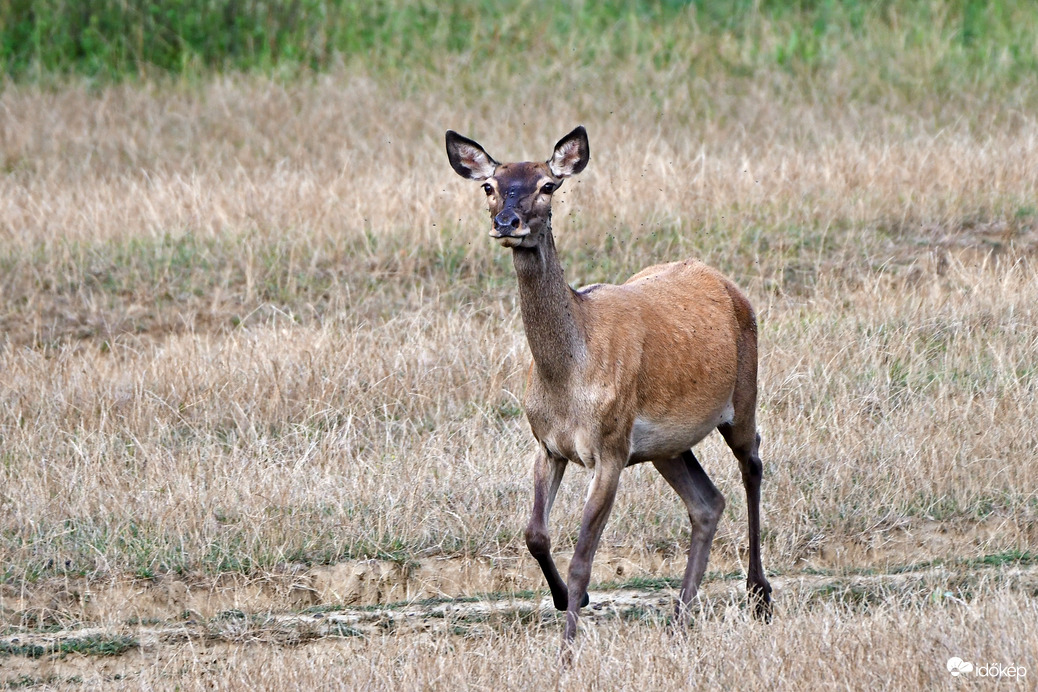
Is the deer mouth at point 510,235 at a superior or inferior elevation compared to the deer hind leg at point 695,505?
superior

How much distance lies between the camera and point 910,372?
8.95 metres

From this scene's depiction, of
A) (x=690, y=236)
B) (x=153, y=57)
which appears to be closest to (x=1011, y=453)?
(x=690, y=236)

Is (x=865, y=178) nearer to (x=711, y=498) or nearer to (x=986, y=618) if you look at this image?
(x=711, y=498)

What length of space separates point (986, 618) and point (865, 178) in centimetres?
745

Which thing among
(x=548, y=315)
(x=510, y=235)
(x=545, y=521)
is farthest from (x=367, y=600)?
(x=510, y=235)

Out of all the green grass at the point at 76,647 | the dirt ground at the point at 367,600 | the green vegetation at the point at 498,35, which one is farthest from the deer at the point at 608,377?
the green vegetation at the point at 498,35

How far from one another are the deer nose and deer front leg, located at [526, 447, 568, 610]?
42.6 inches

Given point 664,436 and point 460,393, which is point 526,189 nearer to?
point 664,436

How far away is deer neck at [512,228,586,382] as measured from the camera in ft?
19.4

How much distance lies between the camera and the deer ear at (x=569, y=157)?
6.16m

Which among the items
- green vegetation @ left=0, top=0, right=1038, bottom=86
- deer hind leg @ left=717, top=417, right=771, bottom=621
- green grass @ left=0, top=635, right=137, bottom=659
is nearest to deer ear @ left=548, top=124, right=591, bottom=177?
deer hind leg @ left=717, top=417, right=771, bottom=621

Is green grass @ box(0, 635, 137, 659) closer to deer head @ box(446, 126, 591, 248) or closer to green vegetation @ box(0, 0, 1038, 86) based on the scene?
deer head @ box(446, 126, 591, 248)

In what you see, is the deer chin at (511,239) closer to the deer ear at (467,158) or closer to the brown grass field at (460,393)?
the deer ear at (467,158)

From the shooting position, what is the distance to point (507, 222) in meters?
5.56
